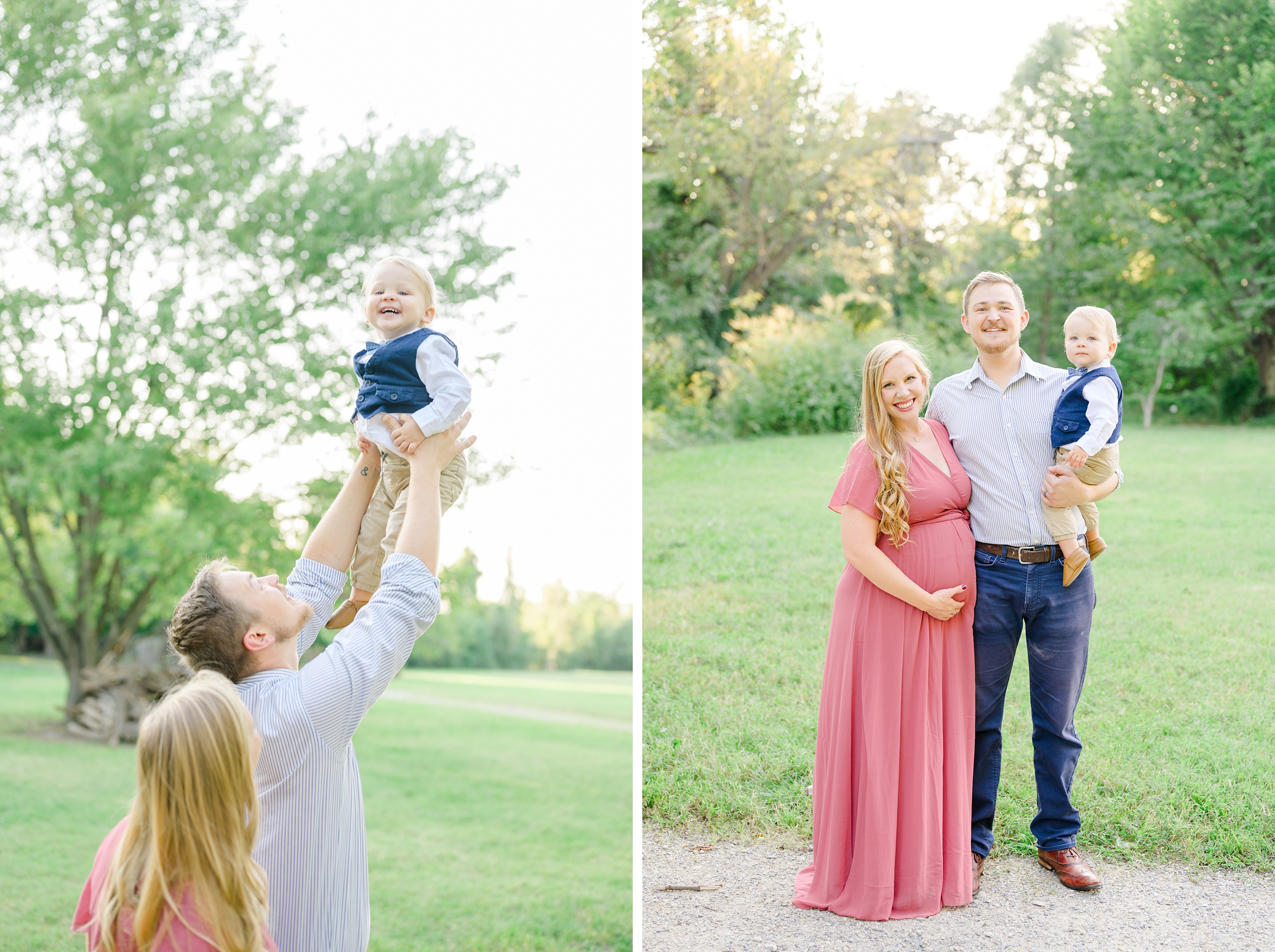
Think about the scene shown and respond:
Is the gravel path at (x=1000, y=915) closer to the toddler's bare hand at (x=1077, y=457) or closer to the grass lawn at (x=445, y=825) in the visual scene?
the toddler's bare hand at (x=1077, y=457)

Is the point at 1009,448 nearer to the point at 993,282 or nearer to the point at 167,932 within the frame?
the point at 993,282

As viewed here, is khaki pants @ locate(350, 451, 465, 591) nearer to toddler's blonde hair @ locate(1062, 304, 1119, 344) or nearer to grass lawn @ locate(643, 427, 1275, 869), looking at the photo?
toddler's blonde hair @ locate(1062, 304, 1119, 344)

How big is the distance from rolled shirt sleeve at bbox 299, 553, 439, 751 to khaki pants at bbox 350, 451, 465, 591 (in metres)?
0.39

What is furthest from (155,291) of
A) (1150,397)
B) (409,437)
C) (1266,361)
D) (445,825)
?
(1266,361)

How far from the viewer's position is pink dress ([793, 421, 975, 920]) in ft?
10.6

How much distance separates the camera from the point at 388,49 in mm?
10711

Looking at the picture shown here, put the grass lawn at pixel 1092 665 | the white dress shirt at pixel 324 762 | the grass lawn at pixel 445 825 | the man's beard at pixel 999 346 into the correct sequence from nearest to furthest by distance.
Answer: the white dress shirt at pixel 324 762 → the man's beard at pixel 999 346 → the grass lawn at pixel 1092 665 → the grass lawn at pixel 445 825

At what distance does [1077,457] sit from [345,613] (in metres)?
2.16

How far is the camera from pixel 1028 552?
3.28 meters

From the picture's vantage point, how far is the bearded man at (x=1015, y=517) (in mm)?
3260

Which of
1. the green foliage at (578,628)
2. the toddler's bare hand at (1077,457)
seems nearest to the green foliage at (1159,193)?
the green foliage at (578,628)

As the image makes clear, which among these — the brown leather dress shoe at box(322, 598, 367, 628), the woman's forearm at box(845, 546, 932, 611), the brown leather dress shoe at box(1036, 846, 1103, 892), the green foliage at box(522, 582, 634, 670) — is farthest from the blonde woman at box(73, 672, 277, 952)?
the green foliage at box(522, 582, 634, 670)

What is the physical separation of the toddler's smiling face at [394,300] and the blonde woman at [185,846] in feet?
3.25

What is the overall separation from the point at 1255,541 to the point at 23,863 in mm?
8527
